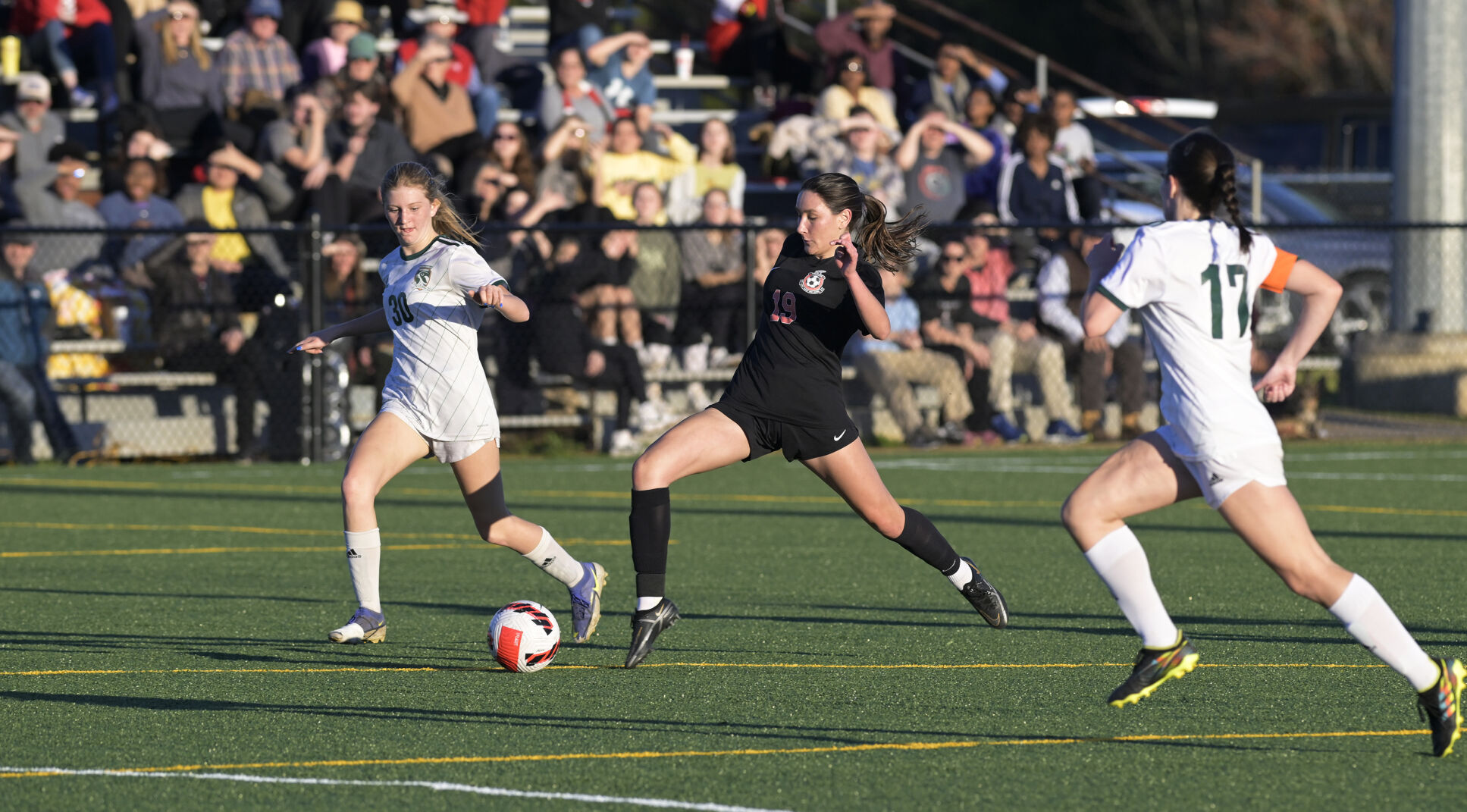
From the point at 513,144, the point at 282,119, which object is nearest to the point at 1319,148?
the point at 513,144

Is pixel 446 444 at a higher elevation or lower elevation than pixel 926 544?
higher

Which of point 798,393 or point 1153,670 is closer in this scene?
point 1153,670

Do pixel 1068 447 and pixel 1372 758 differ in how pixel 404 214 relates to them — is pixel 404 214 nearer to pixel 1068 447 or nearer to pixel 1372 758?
pixel 1372 758

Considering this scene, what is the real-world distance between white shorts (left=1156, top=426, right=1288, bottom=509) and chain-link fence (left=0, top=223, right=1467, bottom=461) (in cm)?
1014

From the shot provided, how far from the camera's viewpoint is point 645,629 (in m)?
6.86

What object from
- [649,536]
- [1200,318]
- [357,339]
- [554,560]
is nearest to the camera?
[1200,318]

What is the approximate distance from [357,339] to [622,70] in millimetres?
4961

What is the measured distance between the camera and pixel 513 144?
16.9 m

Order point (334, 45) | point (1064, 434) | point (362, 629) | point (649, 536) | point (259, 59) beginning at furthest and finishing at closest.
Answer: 1. point (334, 45)
2. point (259, 59)
3. point (1064, 434)
4. point (362, 629)
5. point (649, 536)

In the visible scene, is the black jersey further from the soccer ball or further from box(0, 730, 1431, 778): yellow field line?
box(0, 730, 1431, 778): yellow field line

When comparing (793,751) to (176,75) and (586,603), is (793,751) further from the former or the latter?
(176,75)

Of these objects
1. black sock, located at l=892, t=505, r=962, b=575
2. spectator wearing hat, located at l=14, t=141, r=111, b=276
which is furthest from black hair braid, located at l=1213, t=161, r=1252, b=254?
spectator wearing hat, located at l=14, t=141, r=111, b=276

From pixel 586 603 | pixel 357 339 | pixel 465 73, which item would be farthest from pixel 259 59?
pixel 586 603

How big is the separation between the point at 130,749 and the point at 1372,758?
11.0ft
